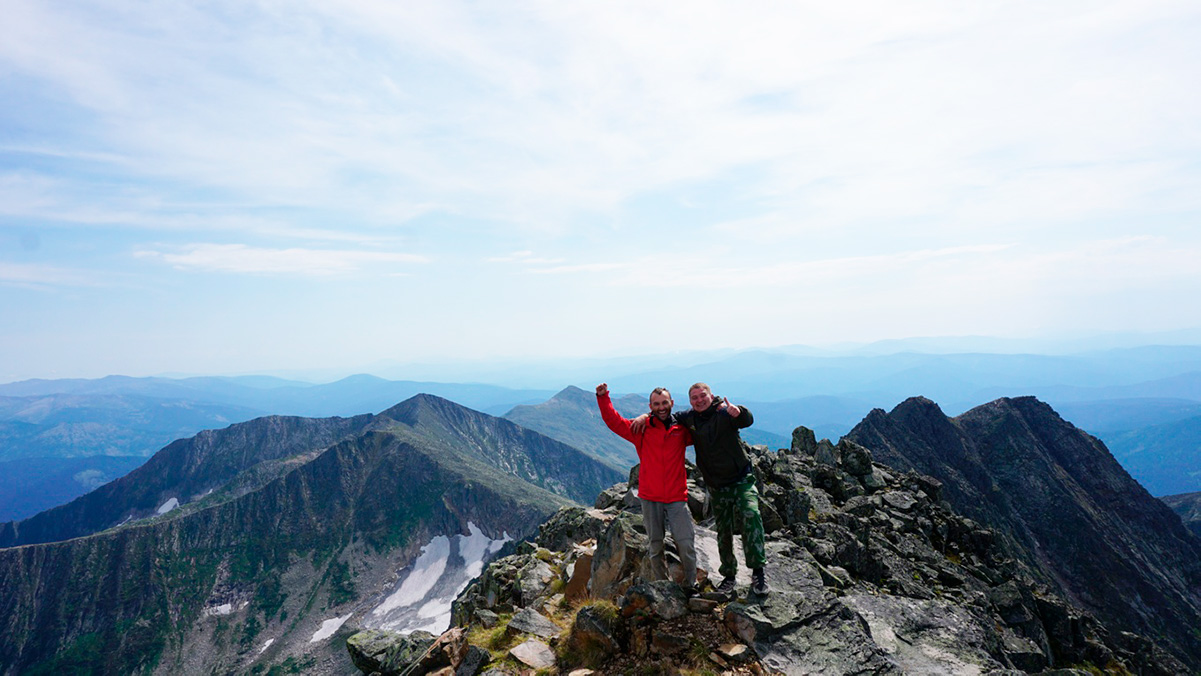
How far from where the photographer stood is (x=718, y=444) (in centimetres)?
1270

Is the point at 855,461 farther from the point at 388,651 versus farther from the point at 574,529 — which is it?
the point at 388,651

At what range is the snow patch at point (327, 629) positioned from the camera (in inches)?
6207

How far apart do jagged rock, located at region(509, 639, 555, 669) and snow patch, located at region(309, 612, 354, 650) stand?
186m

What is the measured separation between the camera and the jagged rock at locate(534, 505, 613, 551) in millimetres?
24203

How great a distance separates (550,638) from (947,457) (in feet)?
356

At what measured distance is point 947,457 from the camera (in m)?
97.5

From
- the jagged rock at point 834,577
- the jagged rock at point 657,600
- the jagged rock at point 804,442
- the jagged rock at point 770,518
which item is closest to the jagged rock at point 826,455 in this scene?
the jagged rock at point 804,442

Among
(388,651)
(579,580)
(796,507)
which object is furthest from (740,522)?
(388,651)

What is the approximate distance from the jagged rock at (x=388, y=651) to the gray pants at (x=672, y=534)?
377 inches

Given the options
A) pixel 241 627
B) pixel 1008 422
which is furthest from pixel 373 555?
pixel 1008 422

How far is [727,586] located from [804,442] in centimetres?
3337

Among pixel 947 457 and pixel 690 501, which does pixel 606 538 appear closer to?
pixel 690 501

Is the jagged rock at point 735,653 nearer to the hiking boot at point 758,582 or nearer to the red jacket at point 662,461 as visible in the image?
the hiking boot at point 758,582

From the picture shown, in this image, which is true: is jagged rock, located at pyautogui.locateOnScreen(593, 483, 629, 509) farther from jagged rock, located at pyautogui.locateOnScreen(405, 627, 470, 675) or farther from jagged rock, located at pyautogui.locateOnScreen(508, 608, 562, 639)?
jagged rock, located at pyautogui.locateOnScreen(405, 627, 470, 675)
